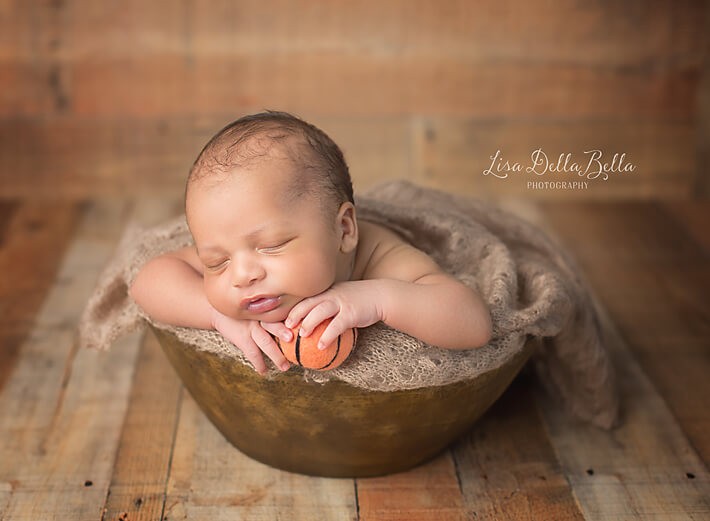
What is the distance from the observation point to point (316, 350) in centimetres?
119

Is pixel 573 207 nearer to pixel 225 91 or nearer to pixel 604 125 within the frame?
pixel 604 125

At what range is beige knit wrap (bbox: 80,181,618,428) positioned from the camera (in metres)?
1.26

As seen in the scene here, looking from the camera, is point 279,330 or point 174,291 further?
point 174,291

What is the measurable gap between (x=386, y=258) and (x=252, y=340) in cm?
25

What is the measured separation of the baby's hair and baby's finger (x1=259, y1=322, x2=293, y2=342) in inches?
6.4

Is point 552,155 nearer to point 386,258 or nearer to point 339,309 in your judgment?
point 386,258

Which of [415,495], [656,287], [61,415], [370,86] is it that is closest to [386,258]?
[415,495]

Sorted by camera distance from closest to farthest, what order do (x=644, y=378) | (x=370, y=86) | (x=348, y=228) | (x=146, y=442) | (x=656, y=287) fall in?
(x=348, y=228) < (x=146, y=442) < (x=644, y=378) < (x=656, y=287) < (x=370, y=86)

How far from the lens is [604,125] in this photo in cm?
262

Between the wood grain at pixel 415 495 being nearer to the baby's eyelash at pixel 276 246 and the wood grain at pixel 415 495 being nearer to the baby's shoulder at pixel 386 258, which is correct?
the baby's shoulder at pixel 386 258

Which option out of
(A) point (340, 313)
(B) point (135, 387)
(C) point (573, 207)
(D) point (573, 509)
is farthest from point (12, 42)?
(D) point (573, 509)

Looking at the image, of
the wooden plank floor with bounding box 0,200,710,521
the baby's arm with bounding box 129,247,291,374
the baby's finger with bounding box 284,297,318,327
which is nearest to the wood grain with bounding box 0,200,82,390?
the wooden plank floor with bounding box 0,200,710,521

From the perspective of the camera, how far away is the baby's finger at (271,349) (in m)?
1.23

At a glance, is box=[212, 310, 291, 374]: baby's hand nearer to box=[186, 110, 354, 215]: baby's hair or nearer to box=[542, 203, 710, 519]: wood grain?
box=[186, 110, 354, 215]: baby's hair
